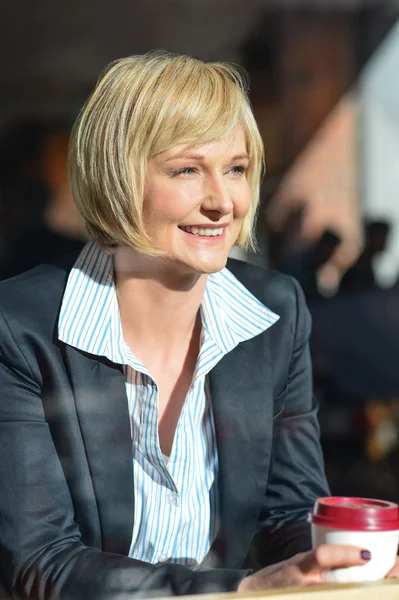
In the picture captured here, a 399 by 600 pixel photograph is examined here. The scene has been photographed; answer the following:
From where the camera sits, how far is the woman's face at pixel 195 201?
5.10 feet

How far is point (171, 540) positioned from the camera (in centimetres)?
165

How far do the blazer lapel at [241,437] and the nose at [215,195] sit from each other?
0.31 meters

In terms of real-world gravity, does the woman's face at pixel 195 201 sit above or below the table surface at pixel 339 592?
above

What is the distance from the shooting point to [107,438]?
1585 millimetres

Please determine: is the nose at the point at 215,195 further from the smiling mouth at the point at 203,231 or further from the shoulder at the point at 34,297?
the shoulder at the point at 34,297

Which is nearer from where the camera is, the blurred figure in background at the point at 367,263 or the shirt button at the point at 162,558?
the shirt button at the point at 162,558

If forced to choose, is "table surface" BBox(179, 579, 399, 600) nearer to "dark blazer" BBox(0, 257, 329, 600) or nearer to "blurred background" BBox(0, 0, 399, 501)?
"dark blazer" BBox(0, 257, 329, 600)

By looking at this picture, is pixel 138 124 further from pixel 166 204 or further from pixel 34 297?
pixel 34 297

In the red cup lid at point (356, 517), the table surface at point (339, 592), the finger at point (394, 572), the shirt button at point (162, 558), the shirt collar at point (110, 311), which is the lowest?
the shirt button at point (162, 558)

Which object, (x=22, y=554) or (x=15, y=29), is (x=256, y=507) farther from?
(x=15, y=29)

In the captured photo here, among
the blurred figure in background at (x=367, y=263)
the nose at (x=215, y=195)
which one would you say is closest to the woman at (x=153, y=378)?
the nose at (x=215, y=195)

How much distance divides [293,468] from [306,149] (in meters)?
0.85

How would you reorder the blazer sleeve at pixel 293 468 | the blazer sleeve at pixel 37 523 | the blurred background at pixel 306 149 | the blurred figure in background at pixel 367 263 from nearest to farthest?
the blazer sleeve at pixel 37 523 < the blazer sleeve at pixel 293 468 < the blurred background at pixel 306 149 < the blurred figure in background at pixel 367 263

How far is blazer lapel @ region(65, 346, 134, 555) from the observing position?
Answer: 5.15ft
